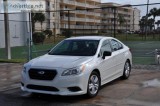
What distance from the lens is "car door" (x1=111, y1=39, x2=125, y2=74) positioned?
31.1 feet

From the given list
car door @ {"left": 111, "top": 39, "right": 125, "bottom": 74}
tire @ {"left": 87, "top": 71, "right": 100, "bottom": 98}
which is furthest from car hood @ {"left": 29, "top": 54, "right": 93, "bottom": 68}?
car door @ {"left": 111, "top": 39, "right": 125, "bottom": 74}

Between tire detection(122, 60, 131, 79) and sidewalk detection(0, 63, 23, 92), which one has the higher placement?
tire detection(122, 60, 131, 79)

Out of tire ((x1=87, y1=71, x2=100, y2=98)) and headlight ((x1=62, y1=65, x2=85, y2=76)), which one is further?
tire ((x1=87, y1=71, x2=100, y2=98))

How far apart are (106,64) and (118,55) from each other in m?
1.05

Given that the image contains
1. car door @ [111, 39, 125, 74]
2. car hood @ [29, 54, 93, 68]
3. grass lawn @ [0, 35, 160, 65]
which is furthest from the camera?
grass lawn @ [0, 35, 160, 65]

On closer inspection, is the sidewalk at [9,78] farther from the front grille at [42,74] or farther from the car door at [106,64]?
the car door at [106,64]

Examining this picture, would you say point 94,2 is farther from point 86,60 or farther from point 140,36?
point 86,60

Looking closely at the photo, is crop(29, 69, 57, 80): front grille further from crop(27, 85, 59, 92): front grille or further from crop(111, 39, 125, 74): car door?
crop(111, 39, 125, 74): car door

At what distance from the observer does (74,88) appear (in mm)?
7406

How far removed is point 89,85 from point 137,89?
6.02 ft

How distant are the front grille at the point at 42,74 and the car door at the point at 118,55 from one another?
8.58ft

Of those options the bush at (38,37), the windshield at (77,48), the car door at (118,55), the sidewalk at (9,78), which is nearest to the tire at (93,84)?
the windshield at (77,48)

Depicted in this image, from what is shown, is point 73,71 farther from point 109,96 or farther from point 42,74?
point 109,96

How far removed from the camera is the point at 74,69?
7406 millimetres
